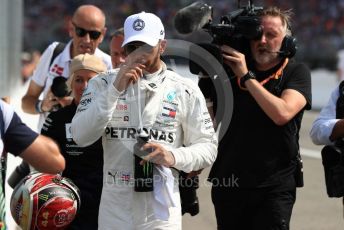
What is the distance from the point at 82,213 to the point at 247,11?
1.61 meters

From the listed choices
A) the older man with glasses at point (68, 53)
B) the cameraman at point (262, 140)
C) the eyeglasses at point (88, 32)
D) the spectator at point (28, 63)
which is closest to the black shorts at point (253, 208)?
the cameraman at point (262, 140)

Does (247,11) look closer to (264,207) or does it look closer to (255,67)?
(255,67)

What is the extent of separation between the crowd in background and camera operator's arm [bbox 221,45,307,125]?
21.5m

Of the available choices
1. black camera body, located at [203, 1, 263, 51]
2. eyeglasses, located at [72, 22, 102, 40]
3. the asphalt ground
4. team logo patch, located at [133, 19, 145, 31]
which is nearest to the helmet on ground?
team logo patch, located at [133, 19, 145, 31]

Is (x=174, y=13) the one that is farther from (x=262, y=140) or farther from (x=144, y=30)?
(x=144, y=30)

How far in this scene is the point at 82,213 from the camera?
5.27 m

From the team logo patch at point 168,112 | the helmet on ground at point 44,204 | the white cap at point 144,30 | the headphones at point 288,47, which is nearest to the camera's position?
the white cap at point 144,30

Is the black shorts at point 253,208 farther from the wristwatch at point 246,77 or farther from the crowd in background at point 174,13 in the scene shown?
the crowd in background at point 174,13

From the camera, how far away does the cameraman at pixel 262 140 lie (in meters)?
4.98

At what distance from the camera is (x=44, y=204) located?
479 centimetres

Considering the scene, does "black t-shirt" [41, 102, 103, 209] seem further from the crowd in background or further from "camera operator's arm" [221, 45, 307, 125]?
the crowd in background

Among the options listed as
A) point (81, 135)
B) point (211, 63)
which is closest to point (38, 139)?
point (81, 135)

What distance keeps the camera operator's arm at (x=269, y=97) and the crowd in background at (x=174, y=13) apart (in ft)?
70.6

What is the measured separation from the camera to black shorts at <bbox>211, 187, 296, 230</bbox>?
496 centimetres
